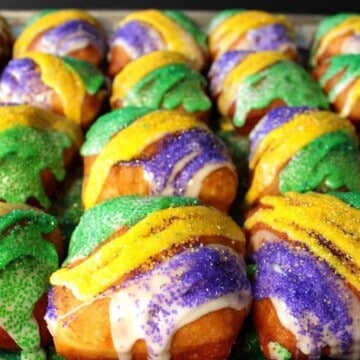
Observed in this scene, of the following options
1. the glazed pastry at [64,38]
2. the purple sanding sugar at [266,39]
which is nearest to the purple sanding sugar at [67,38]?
the glazed pastry at [64,38]

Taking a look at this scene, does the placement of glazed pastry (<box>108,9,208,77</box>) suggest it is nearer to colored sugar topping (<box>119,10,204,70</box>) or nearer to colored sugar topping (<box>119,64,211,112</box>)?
colored sugar topping (<box>119,10,204,70</box>)

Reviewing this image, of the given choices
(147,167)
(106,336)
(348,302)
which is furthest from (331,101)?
(106,336)

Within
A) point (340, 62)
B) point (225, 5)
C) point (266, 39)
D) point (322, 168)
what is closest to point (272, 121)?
point (322, 168)

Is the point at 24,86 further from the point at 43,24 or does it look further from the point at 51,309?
the point at 51,309

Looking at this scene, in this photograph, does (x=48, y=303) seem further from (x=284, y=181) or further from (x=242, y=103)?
(x=242, y=103)

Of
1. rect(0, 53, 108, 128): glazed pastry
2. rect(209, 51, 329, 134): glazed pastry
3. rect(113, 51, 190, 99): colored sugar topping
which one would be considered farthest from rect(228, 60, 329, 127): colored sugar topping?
rect(0, 53, 108, 128): glazed pastry

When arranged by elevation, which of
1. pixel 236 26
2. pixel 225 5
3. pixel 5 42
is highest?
pixel 236 26
